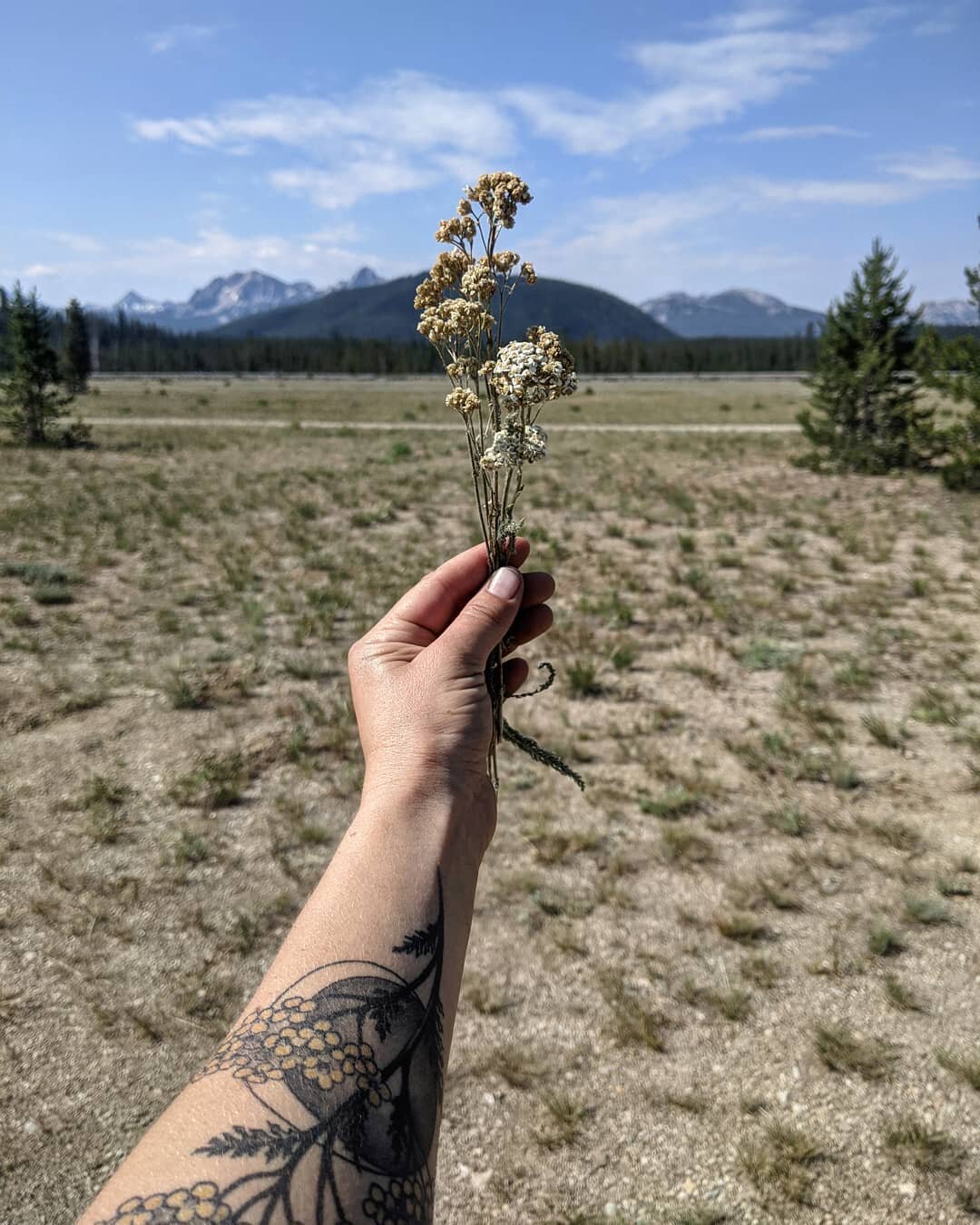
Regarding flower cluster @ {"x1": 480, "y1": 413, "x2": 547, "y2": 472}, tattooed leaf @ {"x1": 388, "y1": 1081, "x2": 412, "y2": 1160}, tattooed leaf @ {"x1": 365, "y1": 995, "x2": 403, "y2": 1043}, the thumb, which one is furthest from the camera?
the thumb

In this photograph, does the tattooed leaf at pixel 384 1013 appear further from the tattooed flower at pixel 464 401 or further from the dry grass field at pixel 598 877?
the dry grass field at pixel 598 877

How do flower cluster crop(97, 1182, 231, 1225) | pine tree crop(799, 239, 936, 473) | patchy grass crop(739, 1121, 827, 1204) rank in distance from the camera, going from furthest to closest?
pine tree crop(799, 239, 936, 473) → patchy grass crop(739, 1121, 827, 1204) → flower cluster crop(97, 1182, 231, 1225)

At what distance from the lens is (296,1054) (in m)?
1.32

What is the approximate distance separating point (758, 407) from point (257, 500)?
40394 mm

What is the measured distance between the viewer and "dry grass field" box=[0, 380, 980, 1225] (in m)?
3.29

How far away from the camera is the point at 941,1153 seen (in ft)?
10.5

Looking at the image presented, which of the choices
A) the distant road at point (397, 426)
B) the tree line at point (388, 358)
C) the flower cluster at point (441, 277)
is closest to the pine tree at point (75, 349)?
the distant road at point (397, 426)

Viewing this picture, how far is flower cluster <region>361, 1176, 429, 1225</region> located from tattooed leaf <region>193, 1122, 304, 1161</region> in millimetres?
142

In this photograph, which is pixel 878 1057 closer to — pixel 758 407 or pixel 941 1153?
pixel 941 1153

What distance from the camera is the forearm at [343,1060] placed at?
3.67ft

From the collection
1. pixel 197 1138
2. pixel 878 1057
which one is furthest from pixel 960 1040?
pixel 197 1138

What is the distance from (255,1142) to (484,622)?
1.09m

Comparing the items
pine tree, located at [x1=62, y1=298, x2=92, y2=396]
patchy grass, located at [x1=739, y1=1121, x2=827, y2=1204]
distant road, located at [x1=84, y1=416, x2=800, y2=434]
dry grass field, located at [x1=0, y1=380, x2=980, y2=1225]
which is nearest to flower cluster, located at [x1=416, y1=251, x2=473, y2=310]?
dry grass field, located at [x1=0, y1=380, x2=980, y2=1225]

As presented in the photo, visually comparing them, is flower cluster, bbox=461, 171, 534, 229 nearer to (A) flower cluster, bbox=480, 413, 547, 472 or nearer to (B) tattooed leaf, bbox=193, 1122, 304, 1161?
(A) flower cluster, bbox=480, 413, 547, 472
